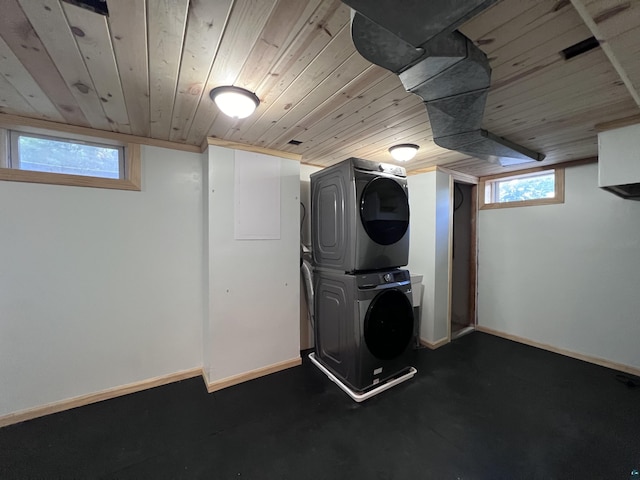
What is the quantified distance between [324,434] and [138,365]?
5.71 ft

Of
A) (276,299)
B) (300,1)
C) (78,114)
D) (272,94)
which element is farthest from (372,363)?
(78,114)

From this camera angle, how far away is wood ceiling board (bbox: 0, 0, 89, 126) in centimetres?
98

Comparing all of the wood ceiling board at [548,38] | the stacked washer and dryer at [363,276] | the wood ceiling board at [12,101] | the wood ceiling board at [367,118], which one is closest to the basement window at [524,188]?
the stacked washer and dryer at [363,276]

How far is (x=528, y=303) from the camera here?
321 cm

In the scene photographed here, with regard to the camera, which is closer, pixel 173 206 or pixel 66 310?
pixel 66 310

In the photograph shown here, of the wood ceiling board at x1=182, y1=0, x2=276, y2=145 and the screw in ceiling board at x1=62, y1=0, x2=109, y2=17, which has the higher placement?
the wood ceiling board at x1=182, y1=0, x2=276, y2=145

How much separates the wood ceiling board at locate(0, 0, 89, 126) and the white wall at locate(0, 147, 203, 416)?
695 millimetres

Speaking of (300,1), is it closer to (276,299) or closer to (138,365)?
(276,299)

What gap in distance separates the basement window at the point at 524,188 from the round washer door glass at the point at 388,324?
2220 millimetres

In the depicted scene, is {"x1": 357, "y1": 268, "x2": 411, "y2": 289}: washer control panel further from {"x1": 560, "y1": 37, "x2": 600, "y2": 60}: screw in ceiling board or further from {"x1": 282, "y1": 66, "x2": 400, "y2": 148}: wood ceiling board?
{"x1": 560, "y1": 37, "x2": 600, "y2": 60}: screw in ceiling board

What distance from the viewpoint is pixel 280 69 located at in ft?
4.25

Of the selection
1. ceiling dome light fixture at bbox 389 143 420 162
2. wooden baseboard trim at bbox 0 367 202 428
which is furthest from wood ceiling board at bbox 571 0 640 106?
wooden baseboard trim at bbox 0 367 202 428

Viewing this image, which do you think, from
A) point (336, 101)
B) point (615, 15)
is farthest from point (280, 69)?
point (615, 15)

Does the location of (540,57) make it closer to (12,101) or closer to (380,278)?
(380,278)
